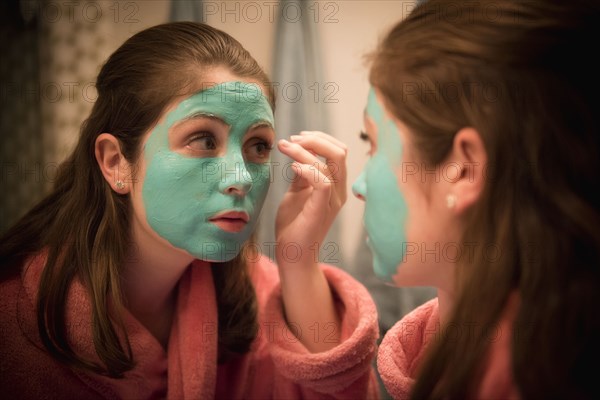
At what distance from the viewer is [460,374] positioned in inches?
23.5

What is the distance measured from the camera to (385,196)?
68cm

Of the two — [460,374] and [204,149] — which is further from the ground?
[204,149]

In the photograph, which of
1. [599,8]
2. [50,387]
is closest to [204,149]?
[50,387]

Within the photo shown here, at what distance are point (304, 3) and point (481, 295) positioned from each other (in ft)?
1.95

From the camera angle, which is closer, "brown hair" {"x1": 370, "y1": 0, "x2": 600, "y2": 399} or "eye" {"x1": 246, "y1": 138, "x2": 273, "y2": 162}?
"brown hair" {"x1": 370, "y1": 0, "x2": 600, "y2": 399}

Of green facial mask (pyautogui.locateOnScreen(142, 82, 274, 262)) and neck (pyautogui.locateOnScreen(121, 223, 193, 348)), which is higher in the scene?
green facial mask (pyautogui.locateOnScreen(142, 82, 274, 262))

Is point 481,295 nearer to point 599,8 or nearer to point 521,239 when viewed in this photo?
point 521,239

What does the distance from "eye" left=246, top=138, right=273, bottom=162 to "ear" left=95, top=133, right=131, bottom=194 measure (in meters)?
0.18

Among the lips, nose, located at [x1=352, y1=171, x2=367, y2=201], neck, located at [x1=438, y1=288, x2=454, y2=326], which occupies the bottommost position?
neck, located at [x1=438, y1=288, x2=454, y2=326]

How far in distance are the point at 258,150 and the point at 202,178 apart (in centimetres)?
11

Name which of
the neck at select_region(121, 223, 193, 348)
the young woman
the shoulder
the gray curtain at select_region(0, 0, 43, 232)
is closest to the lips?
the young woman

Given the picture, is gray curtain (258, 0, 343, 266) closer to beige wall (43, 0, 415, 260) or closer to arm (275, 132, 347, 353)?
beige wall (43, 0, 415, 260)

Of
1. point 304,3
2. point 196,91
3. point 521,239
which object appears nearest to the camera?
point 521,239

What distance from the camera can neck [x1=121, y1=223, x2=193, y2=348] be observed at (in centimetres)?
88
